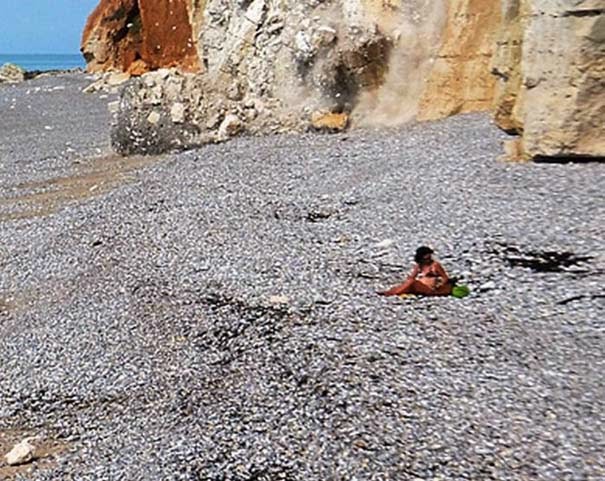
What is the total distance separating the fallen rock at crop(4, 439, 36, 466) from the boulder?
38.4 m

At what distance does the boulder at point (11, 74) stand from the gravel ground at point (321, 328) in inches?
1280

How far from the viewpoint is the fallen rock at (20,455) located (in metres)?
4.97

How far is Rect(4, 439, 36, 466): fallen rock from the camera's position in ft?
16.3

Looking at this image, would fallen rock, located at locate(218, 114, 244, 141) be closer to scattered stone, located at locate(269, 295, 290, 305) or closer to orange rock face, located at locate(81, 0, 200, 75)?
scattered stone, located at locate(269, 295, 290, 305)

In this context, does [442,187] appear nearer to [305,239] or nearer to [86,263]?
[305,239]

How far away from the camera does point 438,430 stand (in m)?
4.38

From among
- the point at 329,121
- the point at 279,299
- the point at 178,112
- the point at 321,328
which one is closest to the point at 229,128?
the point at 178,112

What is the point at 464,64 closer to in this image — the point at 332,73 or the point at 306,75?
the point at 332,73

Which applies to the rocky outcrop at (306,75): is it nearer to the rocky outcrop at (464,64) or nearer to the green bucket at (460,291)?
the rocky outcrop at (464,64)

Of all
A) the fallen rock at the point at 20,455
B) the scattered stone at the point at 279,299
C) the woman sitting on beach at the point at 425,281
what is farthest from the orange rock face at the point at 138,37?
the fallen rock at the point at 20,455

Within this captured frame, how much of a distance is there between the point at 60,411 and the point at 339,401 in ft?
6.07

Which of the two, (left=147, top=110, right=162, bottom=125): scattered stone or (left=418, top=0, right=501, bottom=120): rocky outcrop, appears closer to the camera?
(left=418, top=0, right=501, bottom=120): rocky outcrop

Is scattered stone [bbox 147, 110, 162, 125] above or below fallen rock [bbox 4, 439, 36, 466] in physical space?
below

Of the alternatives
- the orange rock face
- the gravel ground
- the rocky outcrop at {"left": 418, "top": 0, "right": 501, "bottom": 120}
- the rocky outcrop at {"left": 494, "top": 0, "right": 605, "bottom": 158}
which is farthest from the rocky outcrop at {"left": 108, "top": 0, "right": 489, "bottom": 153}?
the orange rock face
